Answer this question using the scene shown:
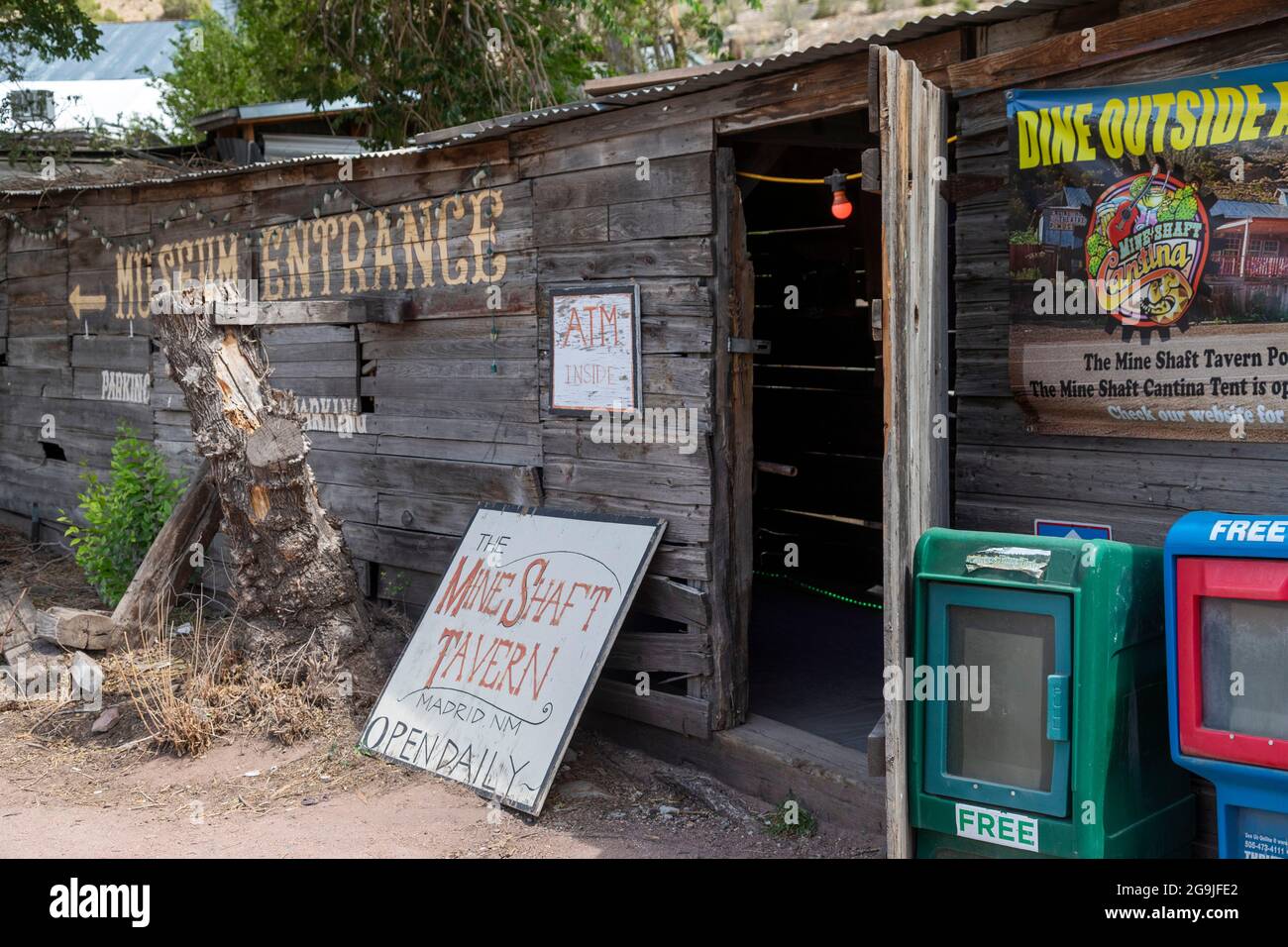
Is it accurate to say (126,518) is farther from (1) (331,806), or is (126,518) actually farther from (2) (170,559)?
(1) (331,806)

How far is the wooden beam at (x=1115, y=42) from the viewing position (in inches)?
159

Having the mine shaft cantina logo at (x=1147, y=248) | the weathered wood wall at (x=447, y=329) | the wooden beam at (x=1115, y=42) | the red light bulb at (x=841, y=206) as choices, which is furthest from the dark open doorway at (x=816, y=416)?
the mine shaft cantina logo at (x=1147, y=248)

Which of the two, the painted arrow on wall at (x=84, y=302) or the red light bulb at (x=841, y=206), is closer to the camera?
the red light bulb at (x=841, y=206)

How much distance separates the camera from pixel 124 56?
110 feet

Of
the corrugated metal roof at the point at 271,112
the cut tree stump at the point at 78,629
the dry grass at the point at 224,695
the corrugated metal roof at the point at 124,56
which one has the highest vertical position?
the corrugated metal roof at the point at 124,56

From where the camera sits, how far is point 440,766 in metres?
6.20

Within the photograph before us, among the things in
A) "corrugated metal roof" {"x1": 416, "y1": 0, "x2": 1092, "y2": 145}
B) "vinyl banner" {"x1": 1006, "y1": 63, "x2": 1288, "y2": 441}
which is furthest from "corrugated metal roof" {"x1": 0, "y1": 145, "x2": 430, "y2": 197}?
"vinyl banner" {"x1": 1006, "y1": 63, "x2": 1288, "y2": 441}

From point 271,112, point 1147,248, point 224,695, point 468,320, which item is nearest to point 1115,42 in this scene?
point 1147,248

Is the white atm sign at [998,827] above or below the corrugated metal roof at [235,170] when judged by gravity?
below

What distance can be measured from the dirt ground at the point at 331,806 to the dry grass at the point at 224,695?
0.07 m

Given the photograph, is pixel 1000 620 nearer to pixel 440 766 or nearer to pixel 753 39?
pixel 440 766

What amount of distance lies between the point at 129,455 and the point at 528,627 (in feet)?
14.5

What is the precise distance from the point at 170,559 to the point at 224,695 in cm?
160

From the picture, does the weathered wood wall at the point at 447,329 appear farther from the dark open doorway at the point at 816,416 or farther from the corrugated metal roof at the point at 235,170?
the dark open doorway at the point at 816,416
